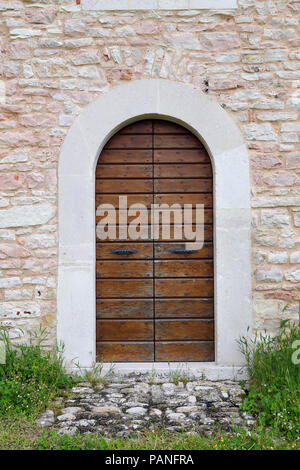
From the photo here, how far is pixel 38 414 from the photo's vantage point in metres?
3.04

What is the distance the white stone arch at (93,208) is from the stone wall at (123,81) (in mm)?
91

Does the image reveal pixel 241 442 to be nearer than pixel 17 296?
Yes

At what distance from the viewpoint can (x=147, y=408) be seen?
10.1 feet

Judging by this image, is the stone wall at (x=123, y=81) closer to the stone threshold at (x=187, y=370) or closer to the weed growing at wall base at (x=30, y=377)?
the weed growing at wall base at (x=30, y=377)

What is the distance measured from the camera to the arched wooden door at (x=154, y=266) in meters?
3.80

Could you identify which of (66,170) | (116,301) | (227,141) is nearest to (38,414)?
(116,301)

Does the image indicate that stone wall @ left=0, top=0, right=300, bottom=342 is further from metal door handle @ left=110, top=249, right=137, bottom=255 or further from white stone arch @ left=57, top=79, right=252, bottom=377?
metal door handle @ left=110, top=249, right=137, bottom=255

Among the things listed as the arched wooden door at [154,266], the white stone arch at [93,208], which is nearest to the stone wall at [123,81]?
the white stone arch at [93,208]

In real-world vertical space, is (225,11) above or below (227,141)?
above

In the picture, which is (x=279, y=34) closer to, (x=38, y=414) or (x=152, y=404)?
(x=152, y=404)

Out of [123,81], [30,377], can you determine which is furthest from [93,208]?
[30,377]
